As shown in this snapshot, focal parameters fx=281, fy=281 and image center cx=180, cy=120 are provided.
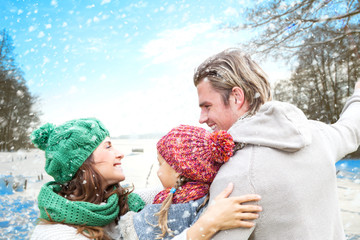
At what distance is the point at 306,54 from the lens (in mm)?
6273

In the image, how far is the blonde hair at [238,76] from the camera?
1.91 m

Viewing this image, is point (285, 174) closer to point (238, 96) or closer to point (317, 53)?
point (238, 96)

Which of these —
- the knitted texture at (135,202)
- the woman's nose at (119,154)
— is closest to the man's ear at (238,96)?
the woman's nose at (119,154)

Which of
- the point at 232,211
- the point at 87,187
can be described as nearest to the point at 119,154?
the point at 87,187

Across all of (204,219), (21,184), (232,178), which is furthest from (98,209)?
(21,184)

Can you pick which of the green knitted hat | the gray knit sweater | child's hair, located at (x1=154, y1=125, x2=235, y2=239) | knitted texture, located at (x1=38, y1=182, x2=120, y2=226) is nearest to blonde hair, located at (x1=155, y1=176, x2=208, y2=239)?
child's hair, located at (x1=154, y1=125, x2=235, y2=239)

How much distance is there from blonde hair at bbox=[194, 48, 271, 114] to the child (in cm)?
48

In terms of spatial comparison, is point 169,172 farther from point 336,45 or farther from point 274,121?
point 336,45

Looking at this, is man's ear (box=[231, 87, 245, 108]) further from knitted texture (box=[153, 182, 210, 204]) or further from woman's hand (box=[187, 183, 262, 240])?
woman's hand (box=[187, 183, 262, 240])

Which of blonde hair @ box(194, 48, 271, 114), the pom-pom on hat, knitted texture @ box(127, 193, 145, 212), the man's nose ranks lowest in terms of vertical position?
knitted texture @ box(127, 193, 145, 212)

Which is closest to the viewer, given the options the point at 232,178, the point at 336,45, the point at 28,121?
the point at 232,178

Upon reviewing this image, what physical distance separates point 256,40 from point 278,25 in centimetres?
64

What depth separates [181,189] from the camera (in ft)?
5.36

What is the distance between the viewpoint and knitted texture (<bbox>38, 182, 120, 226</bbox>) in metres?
1.74
